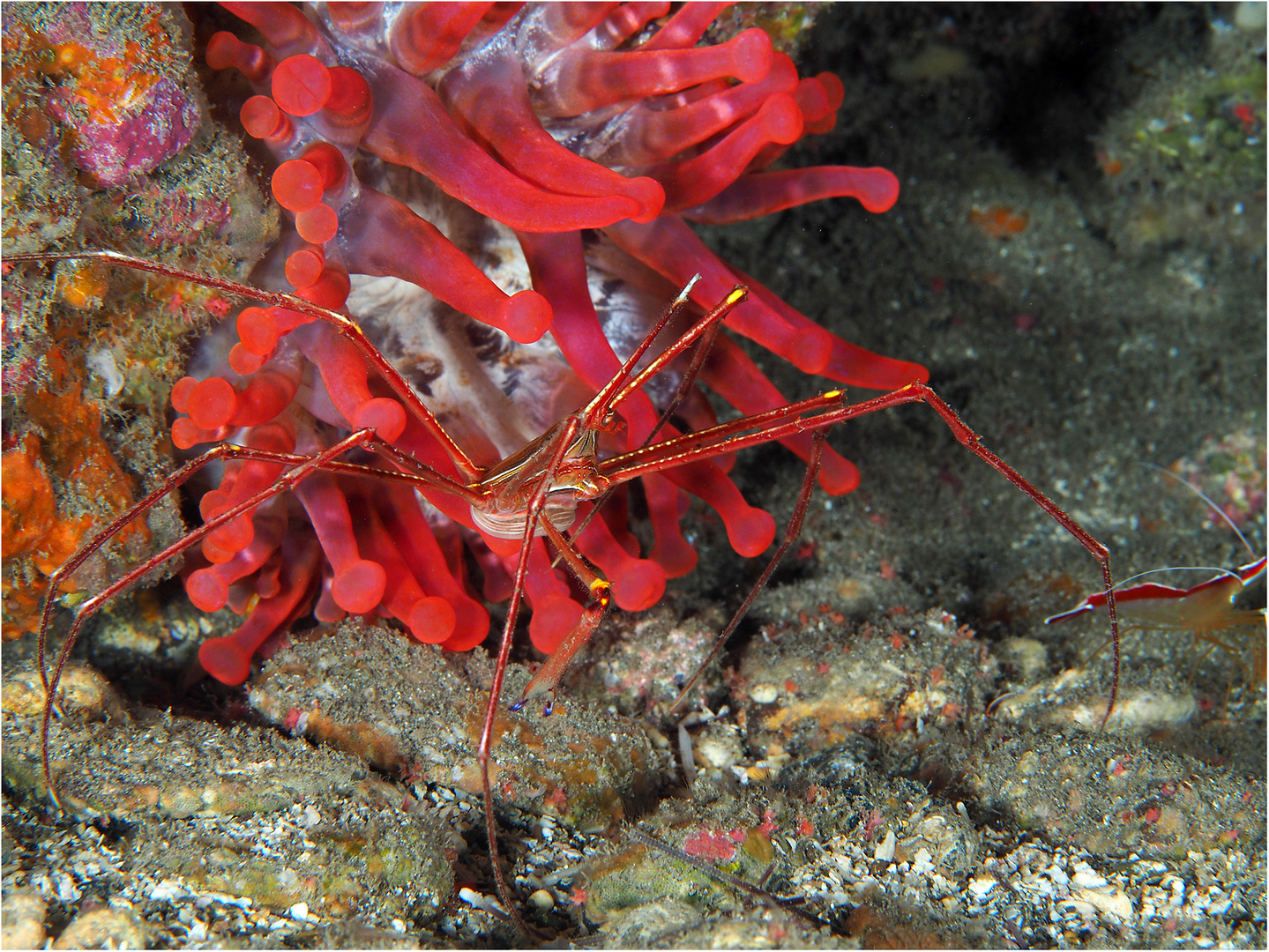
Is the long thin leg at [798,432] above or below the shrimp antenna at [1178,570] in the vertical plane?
above

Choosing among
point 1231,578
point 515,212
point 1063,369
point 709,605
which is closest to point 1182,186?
point 1063,369

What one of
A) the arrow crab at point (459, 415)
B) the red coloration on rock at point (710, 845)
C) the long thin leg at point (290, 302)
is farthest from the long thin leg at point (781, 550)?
the long thin leg at point (290, 302)

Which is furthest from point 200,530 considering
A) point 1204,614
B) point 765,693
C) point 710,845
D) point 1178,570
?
point 1178,570

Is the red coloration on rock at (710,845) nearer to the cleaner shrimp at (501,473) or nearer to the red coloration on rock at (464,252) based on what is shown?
the cleaner shrimp at (501,473)

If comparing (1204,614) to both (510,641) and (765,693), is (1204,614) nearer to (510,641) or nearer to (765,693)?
(765,693)

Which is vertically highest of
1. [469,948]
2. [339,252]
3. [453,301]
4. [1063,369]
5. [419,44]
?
[419,44]

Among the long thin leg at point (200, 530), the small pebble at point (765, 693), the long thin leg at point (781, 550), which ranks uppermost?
the long thin leg at point (200, 530)

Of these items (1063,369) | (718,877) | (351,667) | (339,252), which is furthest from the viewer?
(1063,369)

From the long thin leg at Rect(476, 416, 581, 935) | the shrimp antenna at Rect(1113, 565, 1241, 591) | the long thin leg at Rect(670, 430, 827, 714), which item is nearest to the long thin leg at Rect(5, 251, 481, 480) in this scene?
the long thin leg at Rect(476, 416, 581, 935)

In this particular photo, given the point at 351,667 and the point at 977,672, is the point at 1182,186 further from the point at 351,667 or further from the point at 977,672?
the point at 351,667
